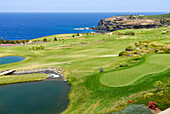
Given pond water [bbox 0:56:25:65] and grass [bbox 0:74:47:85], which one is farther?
pond water [bbox 0:56:25:65]

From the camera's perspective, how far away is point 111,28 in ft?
563

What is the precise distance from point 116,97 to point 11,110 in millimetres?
15550

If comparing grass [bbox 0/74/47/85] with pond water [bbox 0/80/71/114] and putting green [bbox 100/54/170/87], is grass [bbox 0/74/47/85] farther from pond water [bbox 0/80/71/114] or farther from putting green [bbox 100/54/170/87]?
putting green [bbox 100/54/170/87]

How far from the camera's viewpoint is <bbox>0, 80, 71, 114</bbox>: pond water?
21.6 meters

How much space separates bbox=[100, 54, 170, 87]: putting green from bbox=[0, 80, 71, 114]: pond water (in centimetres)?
785

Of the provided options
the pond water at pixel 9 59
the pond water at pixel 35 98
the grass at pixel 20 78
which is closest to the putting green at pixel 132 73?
the pond water at pixel 35 98

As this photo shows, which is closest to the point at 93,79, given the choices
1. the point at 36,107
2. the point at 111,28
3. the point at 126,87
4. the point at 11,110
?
the point at 126,87

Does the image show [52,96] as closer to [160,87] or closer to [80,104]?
[80,104]

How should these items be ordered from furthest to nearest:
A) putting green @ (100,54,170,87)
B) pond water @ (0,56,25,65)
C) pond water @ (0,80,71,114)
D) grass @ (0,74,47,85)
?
pond water @ (0,56,25,65) → grass @ (0,74,47,85) → putting green @ (100,54,170,87) → pond water @ (0,80,71,114)

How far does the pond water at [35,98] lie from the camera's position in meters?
21.6

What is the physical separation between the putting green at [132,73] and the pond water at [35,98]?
7845 mm

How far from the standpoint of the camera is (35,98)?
81.6 feet

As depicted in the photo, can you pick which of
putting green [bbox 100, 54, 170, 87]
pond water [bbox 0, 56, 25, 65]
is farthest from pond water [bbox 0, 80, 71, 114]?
pond water [bbox 0, 56, 25, 65]

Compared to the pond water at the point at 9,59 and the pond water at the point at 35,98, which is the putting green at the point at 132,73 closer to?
the pond water at the point at 35,98
